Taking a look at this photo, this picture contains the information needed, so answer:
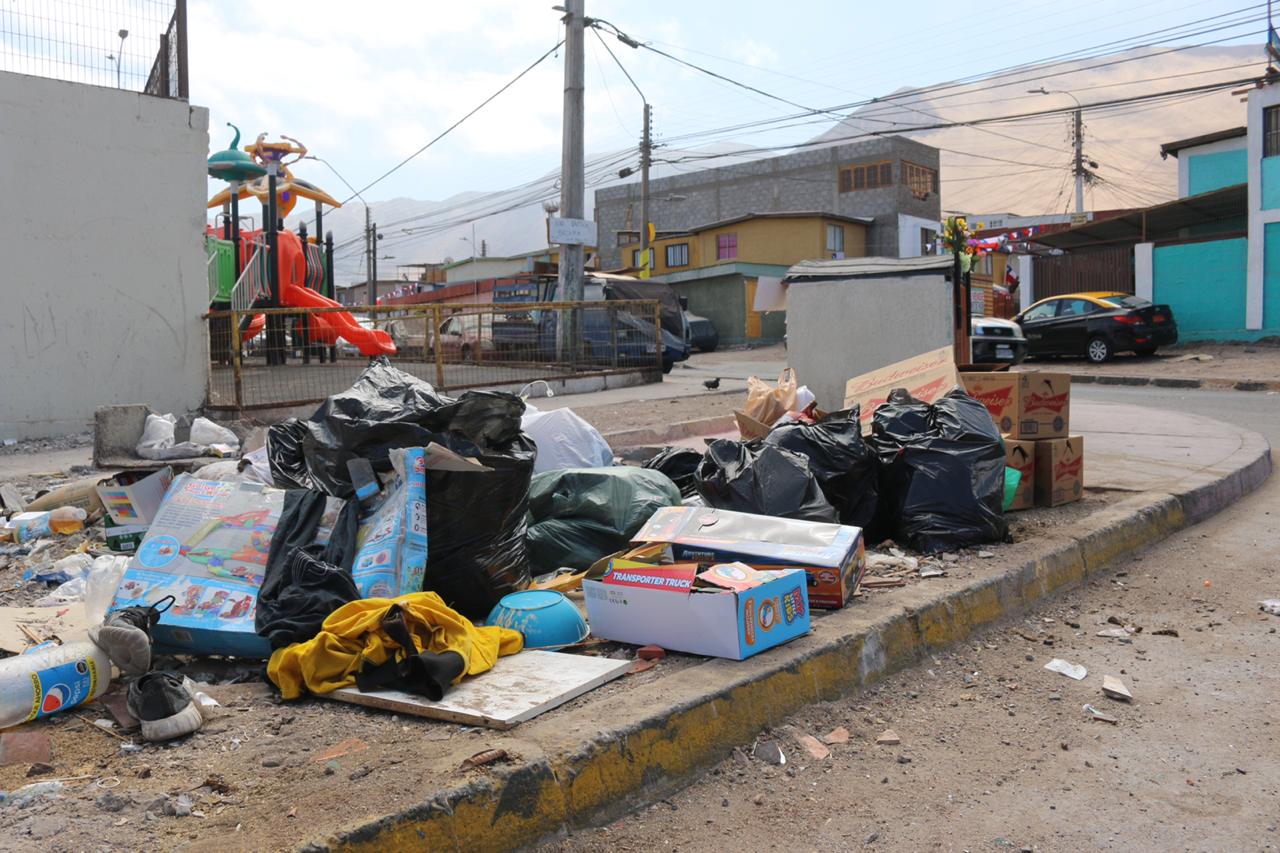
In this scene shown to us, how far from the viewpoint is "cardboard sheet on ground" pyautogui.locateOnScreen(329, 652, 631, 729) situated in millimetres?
2578

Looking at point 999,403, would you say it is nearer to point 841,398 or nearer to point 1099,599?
point 1099,599

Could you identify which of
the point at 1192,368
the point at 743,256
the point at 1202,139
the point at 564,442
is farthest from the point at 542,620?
the point at 743,256

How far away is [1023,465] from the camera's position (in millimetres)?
5605

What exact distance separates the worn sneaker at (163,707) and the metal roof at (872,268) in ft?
27.6

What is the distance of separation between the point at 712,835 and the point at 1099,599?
2872mm

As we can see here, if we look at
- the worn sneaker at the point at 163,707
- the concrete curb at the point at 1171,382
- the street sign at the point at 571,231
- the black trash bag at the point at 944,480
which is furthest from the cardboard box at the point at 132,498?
the concrete curb at the point at 1171,382

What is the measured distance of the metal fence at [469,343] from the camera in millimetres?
11930

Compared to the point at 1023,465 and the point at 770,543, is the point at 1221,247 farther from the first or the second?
the point at 770,543

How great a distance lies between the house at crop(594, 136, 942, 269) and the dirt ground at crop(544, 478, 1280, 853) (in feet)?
124

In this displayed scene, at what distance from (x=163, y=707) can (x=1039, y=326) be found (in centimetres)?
2055

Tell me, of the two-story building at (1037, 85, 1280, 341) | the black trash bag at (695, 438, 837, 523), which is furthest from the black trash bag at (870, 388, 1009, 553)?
the two-story building at (1037, 85, 1280, 341)

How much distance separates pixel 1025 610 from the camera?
4242 millimetres

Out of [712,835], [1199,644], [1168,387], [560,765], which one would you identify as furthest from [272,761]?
[1168,387]

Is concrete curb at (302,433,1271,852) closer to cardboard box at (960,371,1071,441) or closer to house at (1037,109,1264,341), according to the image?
cardboard box at (960,371,1071,441)
